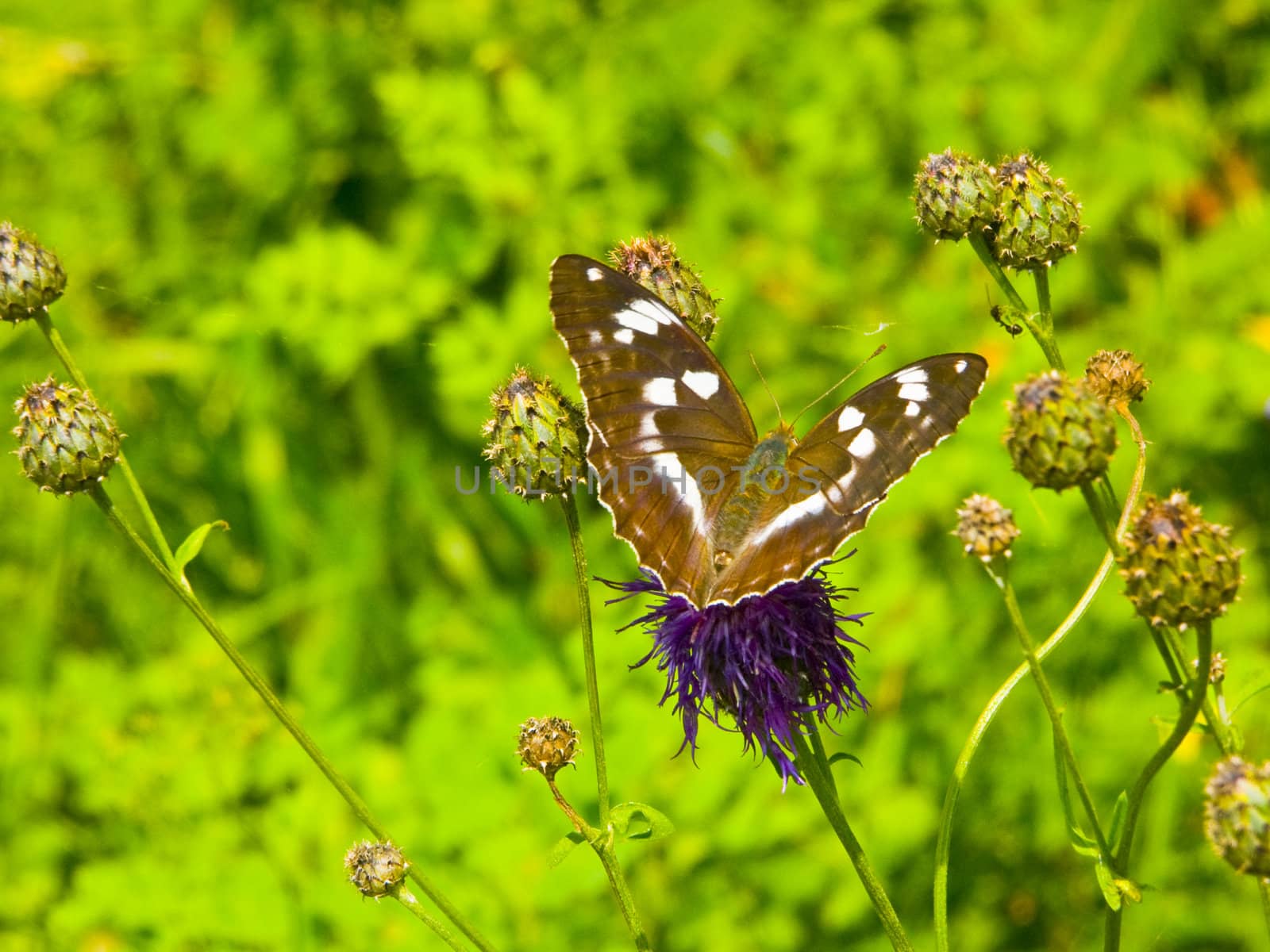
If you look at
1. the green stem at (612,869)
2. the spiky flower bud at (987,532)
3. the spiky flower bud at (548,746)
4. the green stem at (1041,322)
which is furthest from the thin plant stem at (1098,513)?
the spiky flower bud at (548,746)

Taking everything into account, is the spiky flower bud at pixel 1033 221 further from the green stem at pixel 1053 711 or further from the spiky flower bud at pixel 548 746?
the spiky flower bud at pixel 548 746

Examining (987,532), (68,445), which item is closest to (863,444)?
(987,532)

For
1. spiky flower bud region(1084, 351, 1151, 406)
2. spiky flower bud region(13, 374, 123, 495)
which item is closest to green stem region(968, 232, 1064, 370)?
spiky flower bud region(1084, 351, 1151, 406)

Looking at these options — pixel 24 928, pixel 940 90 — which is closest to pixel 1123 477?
pixel 940 90

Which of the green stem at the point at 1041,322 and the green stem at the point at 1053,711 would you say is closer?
the green stem at the point at 1053,711

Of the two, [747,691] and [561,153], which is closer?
[747,691]

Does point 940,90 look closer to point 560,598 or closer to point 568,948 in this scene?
point 560,598

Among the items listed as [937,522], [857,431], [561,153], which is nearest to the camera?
[857,431]

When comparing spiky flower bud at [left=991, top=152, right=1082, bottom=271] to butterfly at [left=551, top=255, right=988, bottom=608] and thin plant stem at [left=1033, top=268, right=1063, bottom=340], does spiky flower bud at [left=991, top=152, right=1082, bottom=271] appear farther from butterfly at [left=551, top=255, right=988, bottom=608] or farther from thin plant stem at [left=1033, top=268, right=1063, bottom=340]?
butterfly at [left=551, top=255, right=988, bottom=608]
